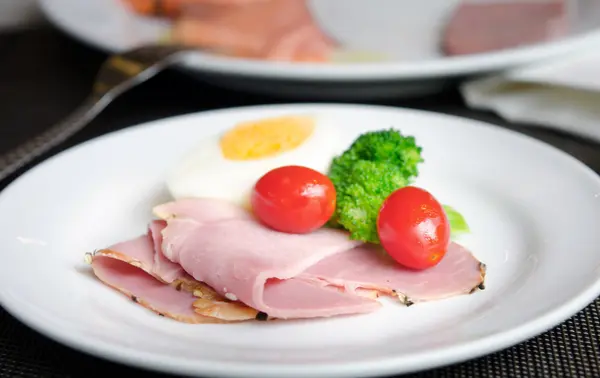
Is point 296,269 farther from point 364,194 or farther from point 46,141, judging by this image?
point 46,141

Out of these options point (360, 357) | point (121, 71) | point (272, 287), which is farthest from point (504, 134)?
point (121, 71)

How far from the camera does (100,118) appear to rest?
2482mm

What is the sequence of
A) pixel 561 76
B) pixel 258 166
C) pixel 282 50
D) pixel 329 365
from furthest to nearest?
pixel 282 50 → pixel 561 76 → pixel 258 166 → pixel 329 365

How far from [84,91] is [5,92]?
291 mm

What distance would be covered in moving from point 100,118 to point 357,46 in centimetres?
99

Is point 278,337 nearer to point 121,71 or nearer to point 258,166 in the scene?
point 258,166

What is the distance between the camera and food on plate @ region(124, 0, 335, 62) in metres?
2.64

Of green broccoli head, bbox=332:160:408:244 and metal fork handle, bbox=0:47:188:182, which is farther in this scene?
metal fork handle, bbox=0:47:188:182

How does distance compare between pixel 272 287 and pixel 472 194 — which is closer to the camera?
pixel 272 287

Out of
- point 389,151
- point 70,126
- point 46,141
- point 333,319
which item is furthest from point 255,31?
point 333,319

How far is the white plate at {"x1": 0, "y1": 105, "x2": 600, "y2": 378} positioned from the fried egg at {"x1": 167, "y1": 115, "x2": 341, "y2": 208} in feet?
0.44

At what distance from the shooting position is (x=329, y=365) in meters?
1.03

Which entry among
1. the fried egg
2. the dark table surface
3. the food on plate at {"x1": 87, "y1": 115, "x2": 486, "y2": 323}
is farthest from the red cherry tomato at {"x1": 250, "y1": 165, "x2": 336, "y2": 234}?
the dark table surface

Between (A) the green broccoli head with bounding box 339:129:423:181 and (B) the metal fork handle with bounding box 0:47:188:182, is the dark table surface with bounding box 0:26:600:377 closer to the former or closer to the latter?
(B) the metal fork handle with bounding box 0:47:188:182
